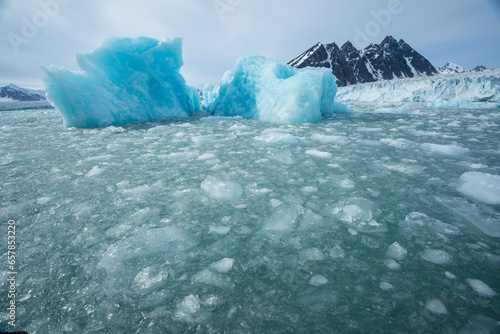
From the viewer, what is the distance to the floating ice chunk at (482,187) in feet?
5.11

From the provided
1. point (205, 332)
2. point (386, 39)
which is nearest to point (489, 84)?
point (205, 332)

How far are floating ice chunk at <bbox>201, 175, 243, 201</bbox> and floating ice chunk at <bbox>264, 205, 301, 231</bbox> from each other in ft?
1.25

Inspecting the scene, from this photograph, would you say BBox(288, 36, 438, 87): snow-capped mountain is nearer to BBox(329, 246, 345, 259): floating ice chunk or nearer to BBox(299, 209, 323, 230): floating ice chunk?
BBox(299, 209, 323, 230): floating ice chunk

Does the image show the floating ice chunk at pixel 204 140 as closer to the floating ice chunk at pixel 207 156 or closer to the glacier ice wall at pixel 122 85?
the floating ice chunk at pixel 207 156

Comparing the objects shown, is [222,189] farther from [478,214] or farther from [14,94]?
[14,94]

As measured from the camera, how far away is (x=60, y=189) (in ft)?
6.18

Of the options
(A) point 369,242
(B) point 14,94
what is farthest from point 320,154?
(B) point 14,94

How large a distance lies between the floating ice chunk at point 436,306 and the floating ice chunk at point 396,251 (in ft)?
0.72

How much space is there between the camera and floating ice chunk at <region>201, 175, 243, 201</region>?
1.72 m

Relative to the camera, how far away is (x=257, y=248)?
1.17 meters

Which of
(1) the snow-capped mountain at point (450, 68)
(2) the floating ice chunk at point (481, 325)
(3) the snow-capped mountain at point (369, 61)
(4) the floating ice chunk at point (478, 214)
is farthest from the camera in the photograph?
(1) the snow-capped mountain at point (450, 68)

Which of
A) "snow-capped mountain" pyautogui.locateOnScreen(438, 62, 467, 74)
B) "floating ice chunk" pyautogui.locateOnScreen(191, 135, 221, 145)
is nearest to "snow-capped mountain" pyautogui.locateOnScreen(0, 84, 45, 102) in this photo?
"floating ice chunk" pyautogui.locateOnScreen(191, 135, 221, 145)

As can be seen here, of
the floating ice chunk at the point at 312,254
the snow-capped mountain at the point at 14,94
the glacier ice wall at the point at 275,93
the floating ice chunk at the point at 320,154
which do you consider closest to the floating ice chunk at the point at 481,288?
the floating ice chunk at the point at 312,254

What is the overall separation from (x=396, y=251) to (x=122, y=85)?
26.3 ft
